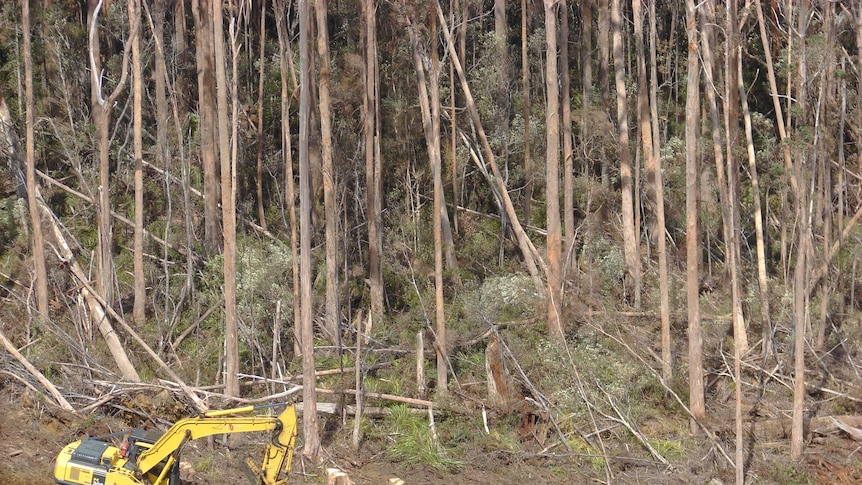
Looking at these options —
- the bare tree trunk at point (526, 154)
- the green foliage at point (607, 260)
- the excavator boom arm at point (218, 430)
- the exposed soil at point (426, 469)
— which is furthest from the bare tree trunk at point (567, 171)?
the excavator boom arm at point (218, 430)

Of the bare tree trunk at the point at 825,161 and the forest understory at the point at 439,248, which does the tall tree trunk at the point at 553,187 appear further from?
the bare tree trunk at the point at 825,161

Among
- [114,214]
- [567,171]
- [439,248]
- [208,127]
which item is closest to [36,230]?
[114,214]

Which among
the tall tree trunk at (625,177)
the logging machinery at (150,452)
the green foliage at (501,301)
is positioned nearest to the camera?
the logging machinery at (150,452)

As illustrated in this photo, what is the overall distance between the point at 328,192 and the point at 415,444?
559 cm

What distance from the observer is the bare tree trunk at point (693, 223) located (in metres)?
15.4

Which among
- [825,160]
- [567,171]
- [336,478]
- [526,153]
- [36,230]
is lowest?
[336,478]

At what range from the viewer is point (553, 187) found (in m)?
18.3

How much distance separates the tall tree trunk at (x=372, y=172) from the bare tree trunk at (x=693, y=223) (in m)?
6.90

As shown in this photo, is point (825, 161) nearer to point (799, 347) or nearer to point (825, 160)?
point (825, 160)

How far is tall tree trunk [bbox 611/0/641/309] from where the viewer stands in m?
20.2

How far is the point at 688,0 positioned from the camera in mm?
15562

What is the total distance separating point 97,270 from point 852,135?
18.2 metres

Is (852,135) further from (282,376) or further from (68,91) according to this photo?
(68,91)

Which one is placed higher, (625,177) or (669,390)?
(625,177)
